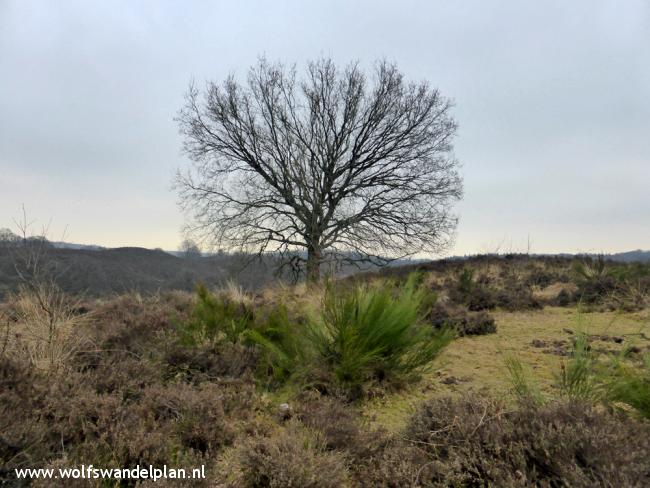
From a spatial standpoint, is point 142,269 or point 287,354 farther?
point 142,269

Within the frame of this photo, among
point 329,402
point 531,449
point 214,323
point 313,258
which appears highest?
point 313,258

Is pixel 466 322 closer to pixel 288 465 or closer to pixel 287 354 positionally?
pixel 287 354

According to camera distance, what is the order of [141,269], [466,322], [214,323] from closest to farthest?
[214,323] → [466,322] → [141,269]

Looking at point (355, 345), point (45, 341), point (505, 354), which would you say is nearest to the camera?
point (355, 345)

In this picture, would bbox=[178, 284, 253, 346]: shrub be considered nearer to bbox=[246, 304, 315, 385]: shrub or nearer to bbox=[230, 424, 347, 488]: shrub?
bbox=[246, 304, 315, 385]: shrub

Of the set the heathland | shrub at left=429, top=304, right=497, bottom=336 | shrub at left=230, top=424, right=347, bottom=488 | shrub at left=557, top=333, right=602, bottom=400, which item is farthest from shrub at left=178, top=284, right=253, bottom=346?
shrub at left=557, top=333, right=602, bottom=400

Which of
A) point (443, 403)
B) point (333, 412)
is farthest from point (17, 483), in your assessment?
point (443, 403)

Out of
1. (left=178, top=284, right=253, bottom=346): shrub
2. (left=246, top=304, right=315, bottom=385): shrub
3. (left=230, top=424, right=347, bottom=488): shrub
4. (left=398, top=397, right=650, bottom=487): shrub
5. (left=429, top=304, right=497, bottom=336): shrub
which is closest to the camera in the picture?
(left=398, top=397, right=650, bottom=487): shrub

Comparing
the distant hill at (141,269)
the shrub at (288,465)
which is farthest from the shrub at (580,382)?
the distant hill at (141,269)

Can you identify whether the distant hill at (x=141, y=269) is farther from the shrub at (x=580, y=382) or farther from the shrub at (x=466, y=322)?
the shrub at (x=580, y=382)

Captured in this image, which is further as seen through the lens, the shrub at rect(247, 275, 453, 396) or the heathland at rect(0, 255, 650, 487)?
the shrub at rect(247, 275, 453, 396)

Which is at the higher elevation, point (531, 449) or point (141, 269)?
point (141, 269)

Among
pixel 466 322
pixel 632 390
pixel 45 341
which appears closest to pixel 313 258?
pixel 466 322

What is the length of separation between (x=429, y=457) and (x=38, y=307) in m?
5.58
